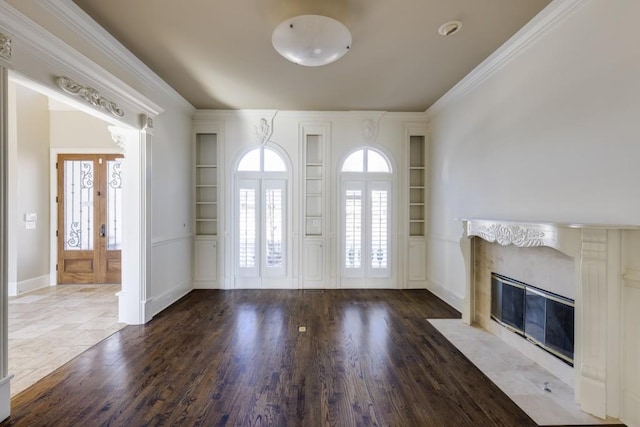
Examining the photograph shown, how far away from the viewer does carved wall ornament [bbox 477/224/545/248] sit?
2504 millimetres

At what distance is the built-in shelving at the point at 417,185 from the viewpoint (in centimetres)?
565

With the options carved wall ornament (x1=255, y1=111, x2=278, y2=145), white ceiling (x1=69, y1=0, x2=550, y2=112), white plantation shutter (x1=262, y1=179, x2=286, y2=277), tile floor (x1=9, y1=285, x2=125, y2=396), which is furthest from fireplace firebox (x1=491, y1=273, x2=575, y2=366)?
tile floor (x1=9, y1=285, x2=125, y2=396)

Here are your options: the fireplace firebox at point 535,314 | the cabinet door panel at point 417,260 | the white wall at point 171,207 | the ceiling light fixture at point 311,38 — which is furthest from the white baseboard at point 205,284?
the fireplace firebox at point 535,314

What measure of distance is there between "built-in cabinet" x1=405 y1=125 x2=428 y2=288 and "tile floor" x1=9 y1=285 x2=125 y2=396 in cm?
452

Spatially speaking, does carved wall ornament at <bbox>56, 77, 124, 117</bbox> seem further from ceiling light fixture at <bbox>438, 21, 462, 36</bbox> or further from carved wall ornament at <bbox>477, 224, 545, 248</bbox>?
carved wall ornament at <bbox>477, 224, 545, 248</bbox>

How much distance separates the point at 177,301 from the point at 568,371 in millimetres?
4762

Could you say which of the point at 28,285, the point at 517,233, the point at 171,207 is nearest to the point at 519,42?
the point at 517,233

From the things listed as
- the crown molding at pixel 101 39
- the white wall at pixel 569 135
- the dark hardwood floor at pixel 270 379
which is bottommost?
the dark hardwood floor at pixel 270 379

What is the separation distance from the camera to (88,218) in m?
5.81

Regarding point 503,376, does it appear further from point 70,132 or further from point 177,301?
point 70,132

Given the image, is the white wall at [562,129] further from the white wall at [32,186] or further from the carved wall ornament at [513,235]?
the white wall at [32,186]

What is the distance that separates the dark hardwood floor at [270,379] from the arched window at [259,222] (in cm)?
150

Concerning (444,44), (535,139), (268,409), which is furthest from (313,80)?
(268,409)

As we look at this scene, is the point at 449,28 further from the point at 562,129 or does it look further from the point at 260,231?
the point at 260,231
